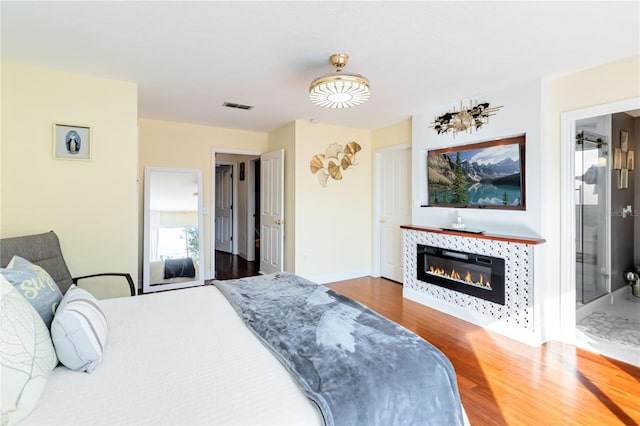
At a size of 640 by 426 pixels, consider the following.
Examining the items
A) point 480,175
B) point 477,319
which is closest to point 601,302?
point 477,319

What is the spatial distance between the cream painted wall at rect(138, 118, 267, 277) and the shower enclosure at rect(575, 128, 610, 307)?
172 inches

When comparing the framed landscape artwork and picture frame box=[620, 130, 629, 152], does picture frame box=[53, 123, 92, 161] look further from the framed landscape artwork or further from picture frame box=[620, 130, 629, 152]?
picture frame box=[620, 130, 629, 152]

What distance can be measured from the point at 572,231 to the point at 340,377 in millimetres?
2928

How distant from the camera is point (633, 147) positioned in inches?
134

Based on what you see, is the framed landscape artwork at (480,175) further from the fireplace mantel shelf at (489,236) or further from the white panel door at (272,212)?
the white panel door at (272,212)

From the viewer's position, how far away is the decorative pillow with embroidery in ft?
4.64

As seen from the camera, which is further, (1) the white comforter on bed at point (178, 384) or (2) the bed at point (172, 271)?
(2) the bed at point (172, 271)

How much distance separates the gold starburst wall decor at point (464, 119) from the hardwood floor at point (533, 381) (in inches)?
87.1

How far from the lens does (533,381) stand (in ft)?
7.45

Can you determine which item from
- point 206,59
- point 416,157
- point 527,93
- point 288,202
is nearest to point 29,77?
point 206,59

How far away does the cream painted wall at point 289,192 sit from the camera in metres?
4.64

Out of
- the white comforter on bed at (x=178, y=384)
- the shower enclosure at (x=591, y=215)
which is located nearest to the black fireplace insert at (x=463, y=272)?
the shower enclosure at (x=591, y=215)

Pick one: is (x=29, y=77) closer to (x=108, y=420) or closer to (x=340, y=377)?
(x=108, y=420)

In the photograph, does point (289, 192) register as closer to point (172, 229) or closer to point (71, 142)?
point (172, 229)
